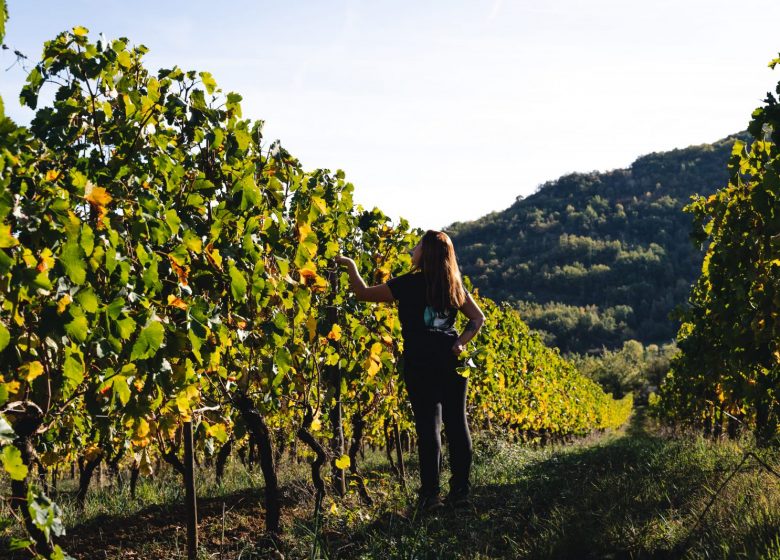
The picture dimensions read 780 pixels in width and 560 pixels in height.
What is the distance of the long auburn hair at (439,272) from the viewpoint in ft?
13.6

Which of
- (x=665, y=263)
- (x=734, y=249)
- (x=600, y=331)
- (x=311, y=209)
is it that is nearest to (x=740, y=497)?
(x=734, y=249)

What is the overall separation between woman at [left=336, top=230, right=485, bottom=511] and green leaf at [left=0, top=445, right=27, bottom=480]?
2.64 metres

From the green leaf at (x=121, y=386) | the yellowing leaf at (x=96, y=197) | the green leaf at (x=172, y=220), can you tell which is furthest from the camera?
the green leaf at (x=172, y=220)

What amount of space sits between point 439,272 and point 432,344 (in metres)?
0.45

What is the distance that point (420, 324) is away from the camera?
13.9 feet

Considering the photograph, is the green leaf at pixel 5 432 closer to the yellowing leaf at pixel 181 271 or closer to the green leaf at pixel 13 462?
the green leaf at pixel 13 462

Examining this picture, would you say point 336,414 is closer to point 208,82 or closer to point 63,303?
point 208,82

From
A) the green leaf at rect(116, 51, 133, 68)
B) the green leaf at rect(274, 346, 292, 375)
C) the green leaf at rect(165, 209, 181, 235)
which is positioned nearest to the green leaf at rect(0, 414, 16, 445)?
the green leaf at rect(165, 209, 181, 235)

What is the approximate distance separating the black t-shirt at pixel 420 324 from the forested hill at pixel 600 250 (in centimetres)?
9356

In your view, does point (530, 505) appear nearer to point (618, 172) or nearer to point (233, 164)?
point (233, 164)

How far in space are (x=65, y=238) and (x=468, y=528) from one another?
9.15 ft

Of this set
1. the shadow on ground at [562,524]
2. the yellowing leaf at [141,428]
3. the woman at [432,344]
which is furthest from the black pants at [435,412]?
the yellowing leaf at [141,428]

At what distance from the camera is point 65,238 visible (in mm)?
2295

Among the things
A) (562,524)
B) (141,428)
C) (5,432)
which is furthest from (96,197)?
(562,524)
